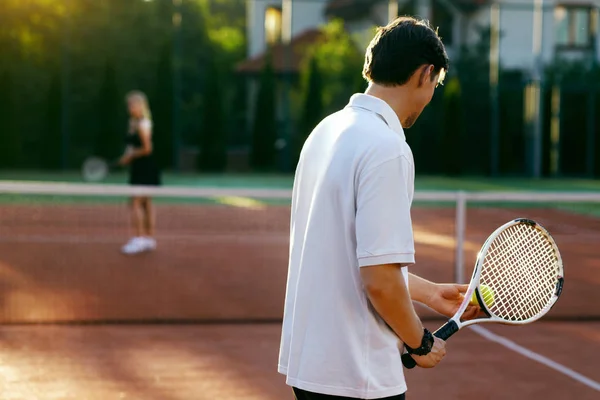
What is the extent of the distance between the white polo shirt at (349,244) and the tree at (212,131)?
27096 millimetres

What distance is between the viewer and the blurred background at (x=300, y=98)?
1122 inches

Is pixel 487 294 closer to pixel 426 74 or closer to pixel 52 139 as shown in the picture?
pixel 426 74

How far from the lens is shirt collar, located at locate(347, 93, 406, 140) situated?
225 cm

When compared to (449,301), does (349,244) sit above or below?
above

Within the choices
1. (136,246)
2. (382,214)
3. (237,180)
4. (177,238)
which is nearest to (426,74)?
(382,214)

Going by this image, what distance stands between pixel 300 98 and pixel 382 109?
2674 centimetres

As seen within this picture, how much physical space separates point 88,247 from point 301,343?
765 centimetres

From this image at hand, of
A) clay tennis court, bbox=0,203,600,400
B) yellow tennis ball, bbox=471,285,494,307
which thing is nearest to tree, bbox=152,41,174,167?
clay tennis court, bbox=0,203,600,400

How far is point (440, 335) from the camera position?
2500 mm

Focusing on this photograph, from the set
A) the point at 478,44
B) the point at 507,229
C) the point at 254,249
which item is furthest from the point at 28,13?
the point at 507,229

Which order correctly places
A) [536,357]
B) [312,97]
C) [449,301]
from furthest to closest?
1. [312,97]
2. [536,357]
3. [449,301]

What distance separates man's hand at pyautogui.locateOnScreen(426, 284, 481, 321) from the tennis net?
5.03m

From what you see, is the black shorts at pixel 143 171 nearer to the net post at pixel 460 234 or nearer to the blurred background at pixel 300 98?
the net post at pixel 460 234

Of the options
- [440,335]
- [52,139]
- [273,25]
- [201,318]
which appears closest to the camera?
[440,335]
